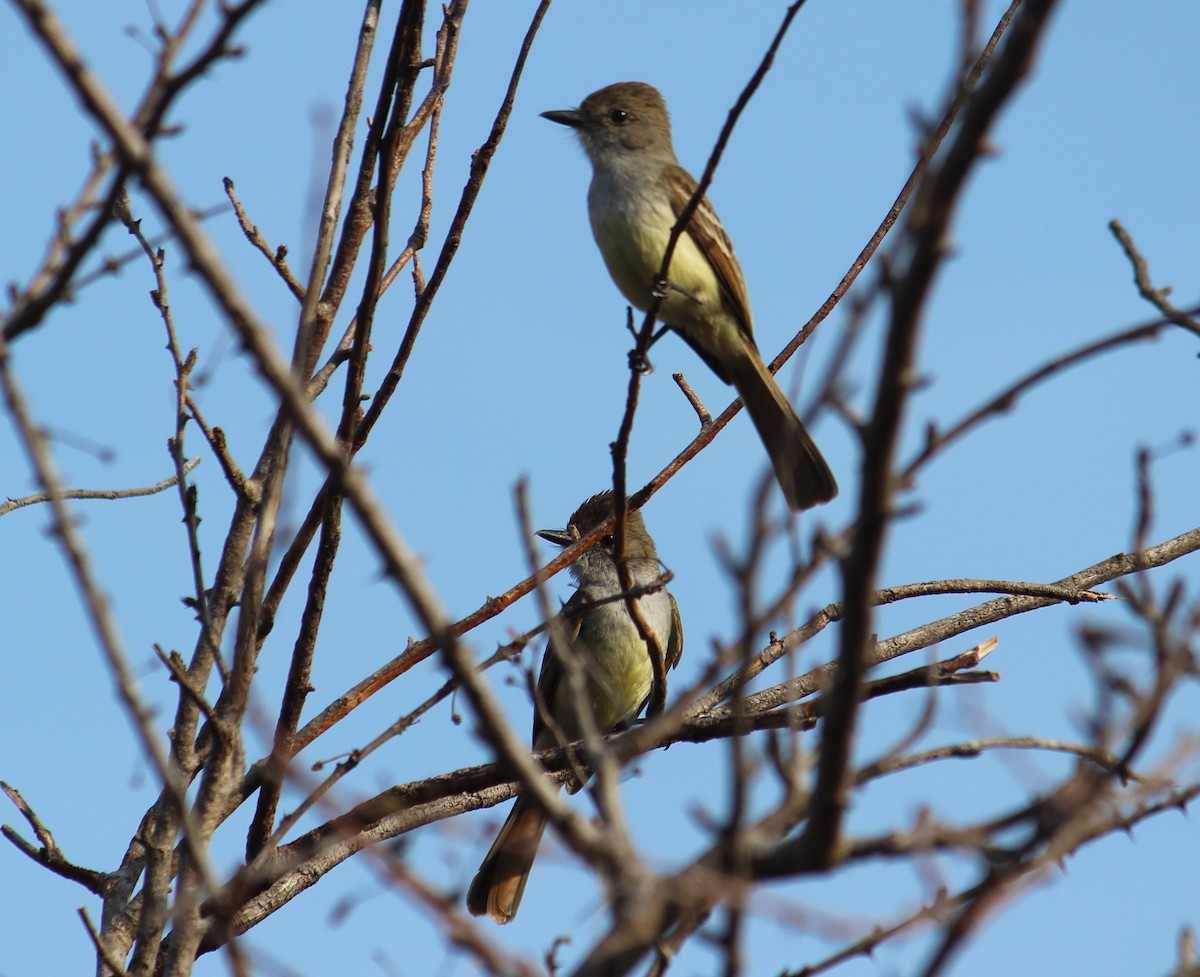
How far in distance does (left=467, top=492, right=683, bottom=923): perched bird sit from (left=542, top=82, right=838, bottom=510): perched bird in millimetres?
1249

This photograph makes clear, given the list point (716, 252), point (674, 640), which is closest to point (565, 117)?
point (716, 252)

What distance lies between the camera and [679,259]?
6.90 metres

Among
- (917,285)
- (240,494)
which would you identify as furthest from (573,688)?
(240,494)

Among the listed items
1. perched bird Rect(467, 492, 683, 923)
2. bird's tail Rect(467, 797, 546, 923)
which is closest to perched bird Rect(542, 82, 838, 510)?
Result: perched bird Rect(467, 492, 683, 923)

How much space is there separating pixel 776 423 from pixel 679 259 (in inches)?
37.1

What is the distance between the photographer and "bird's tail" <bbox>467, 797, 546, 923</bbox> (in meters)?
7.57

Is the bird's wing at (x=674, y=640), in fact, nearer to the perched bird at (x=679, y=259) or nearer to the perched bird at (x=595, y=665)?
the perched bird at (x=595, y=665)

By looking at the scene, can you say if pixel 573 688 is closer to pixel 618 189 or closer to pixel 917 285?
pixel 917 285

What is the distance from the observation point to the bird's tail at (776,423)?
6566 millimetres

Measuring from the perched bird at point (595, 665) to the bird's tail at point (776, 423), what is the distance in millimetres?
1152

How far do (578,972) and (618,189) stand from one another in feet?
17.7

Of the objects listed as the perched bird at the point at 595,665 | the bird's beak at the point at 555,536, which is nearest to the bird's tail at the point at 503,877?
the perched bird at the point at 595,665

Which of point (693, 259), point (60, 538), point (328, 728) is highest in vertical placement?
point (693, 259)

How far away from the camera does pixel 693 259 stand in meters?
7.04
